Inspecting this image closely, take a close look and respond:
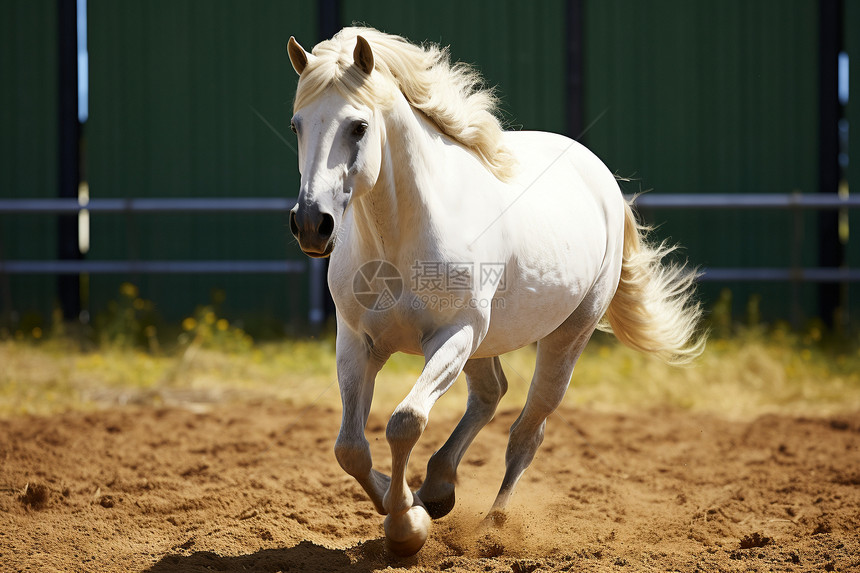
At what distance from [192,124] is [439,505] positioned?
6433 millimetres

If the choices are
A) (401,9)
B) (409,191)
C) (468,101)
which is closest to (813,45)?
(401,9)

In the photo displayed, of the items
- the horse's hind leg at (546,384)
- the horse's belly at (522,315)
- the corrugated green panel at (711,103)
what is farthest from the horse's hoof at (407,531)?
the corrugated green panel at (711,103)

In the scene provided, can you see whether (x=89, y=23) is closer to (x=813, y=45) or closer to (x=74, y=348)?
(x=74, y=348)

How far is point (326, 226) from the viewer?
233cm

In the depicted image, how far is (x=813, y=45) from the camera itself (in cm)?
844

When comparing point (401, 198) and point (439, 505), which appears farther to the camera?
point (439, 505)

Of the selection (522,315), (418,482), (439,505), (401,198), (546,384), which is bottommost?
(418,482)

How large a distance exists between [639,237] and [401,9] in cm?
520

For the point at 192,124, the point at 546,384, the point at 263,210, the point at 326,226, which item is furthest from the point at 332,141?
the point at 192,124

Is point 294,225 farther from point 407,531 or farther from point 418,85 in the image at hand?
point 407,531

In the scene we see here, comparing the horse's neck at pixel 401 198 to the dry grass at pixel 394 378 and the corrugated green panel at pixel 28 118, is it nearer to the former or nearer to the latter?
the dry grass at pixel 394 378

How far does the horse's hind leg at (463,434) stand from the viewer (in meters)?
3.27

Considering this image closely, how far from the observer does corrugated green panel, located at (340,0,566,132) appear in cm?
848

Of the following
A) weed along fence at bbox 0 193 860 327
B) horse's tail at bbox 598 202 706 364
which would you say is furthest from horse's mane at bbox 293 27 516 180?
weed along fence at bbox 0 193 860 327
